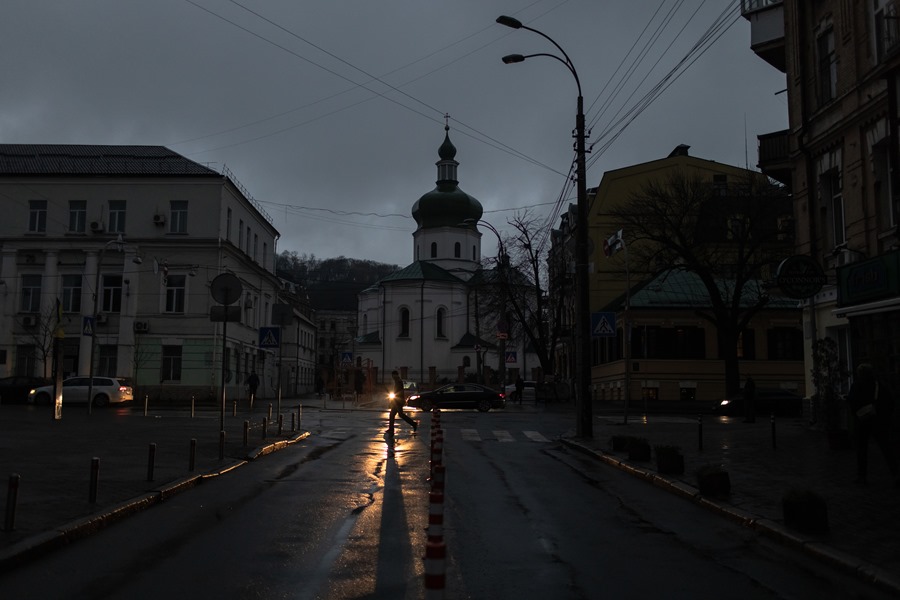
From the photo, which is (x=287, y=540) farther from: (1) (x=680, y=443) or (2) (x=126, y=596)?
(1) (x=680, y=443)

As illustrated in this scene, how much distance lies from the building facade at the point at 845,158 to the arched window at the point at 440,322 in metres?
60.8

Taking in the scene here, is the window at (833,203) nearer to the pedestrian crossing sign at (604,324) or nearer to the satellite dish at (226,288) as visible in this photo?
the pedestrian crossing sign at (604,324)

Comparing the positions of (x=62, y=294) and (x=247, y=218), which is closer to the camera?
(x=62, y=294)

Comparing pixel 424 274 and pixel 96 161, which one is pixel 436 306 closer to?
pixel 424 274

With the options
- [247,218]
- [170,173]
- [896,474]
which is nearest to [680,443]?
[896,474]

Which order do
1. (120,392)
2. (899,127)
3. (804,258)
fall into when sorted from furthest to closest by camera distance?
1. (120,392)
2. (804,258)
3. (899,127)

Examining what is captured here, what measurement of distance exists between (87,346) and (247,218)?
1383 centimetres

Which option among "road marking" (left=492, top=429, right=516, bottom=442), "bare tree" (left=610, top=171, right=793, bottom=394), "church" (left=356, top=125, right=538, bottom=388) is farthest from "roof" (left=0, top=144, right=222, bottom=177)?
"church" (left=356, top=125, right=538, bottom=388)

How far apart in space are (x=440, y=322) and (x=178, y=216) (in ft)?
129

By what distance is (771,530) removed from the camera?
29.8 feet

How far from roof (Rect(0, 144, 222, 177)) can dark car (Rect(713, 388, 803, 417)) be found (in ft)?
103

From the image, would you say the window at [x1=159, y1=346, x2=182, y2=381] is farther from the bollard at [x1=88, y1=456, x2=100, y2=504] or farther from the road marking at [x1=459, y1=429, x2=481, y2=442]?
the bollard at [x1=88, y1=456, x2=100, y2=504]

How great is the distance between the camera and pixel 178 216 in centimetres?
4953

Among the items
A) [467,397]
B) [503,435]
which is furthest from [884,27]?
[467,397]
